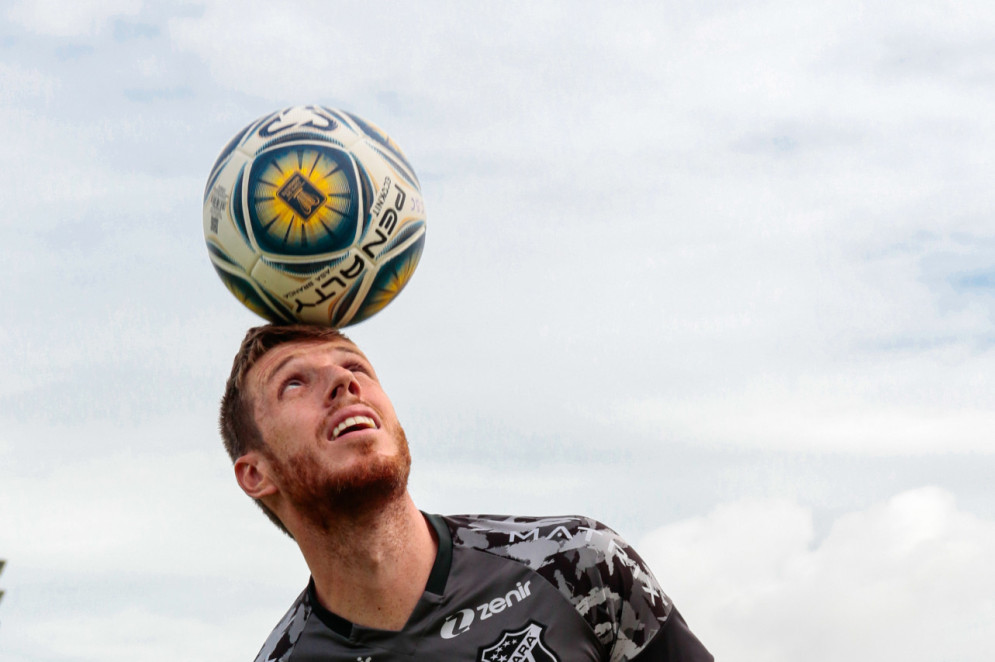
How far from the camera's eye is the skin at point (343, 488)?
6590mm

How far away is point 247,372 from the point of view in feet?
24.2

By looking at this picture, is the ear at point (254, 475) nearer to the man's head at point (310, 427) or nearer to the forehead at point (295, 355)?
the man's head at point (310, 427)

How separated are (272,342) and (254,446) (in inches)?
27.7

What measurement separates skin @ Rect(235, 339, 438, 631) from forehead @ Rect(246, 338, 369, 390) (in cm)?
1

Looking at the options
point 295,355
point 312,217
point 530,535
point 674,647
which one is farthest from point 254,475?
point 674,647

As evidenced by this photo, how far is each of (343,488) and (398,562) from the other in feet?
1.91

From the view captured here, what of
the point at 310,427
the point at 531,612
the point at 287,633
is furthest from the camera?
the point at 287,633

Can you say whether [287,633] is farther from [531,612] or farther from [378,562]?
[531,612]

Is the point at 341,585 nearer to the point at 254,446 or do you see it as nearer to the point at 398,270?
the point at 254,446

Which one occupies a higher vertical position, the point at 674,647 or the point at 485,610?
the point at 485,610

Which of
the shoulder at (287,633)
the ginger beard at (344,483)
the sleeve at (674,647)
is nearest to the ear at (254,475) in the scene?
the ginger beard at (344,483)

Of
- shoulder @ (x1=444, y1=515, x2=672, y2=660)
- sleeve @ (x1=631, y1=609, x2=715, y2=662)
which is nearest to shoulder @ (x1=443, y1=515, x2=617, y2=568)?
shoulder @ (x1=444, y1=515, x2=672, y2=660)

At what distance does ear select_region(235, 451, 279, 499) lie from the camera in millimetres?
7055

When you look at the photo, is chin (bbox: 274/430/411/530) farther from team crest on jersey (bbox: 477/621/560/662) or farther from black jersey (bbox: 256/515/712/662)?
team crest on jersey (bbox: 477/621/560/662)
